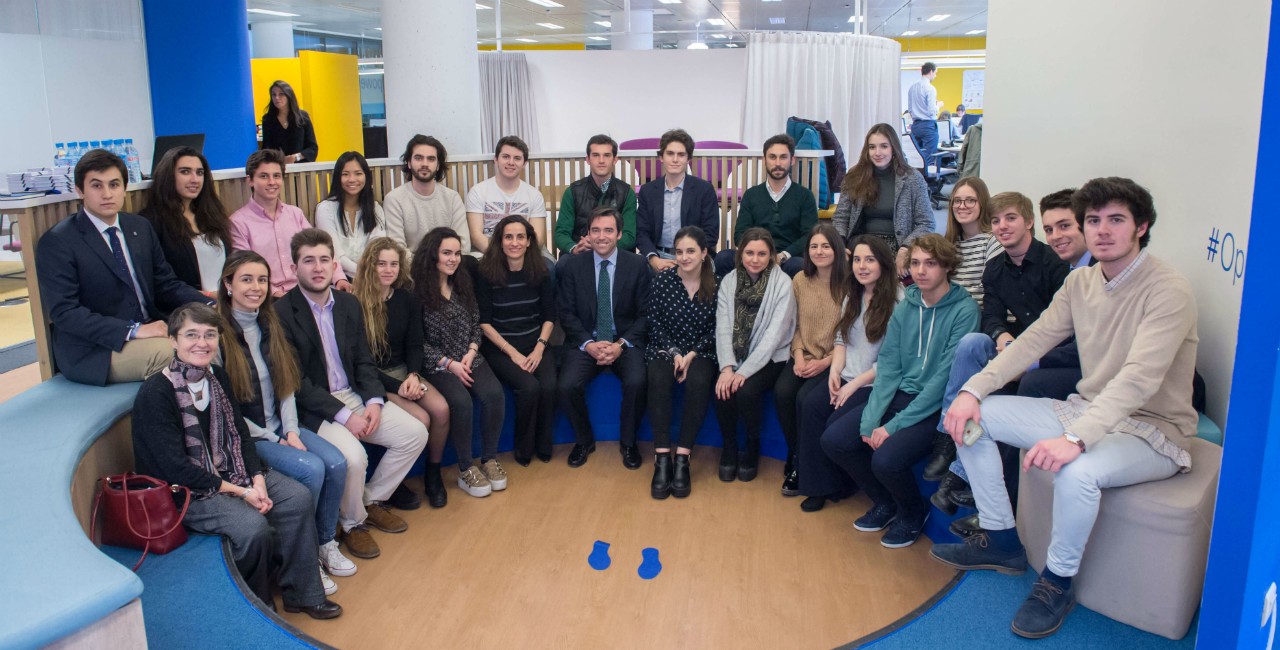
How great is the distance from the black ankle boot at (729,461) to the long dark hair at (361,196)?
2.09m

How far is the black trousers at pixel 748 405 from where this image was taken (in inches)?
166

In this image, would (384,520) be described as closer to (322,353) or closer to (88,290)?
(322,353)

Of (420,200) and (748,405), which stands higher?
(420,200)

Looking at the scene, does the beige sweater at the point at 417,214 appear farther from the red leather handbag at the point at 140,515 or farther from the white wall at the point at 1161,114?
the white wall at the point at 1161,114

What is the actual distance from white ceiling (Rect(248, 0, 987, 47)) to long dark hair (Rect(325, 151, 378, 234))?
7.30 metres

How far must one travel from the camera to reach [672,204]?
5.38 m

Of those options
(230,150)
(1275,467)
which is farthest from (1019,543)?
(230,150)

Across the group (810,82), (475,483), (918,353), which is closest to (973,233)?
(918,353)

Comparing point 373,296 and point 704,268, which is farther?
point 704,268

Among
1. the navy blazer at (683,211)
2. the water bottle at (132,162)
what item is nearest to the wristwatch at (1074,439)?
the navy blazer at (683,211)

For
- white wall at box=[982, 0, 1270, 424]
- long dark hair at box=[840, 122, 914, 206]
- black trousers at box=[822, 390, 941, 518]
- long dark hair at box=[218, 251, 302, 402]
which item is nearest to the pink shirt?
long dark hair at box=[218, 251, 302, 402]

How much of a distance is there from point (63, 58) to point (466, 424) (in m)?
6.20

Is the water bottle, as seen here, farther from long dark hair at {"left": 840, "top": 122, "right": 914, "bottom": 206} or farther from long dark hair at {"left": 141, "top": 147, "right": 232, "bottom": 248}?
long dark hair at {"left": 840, "top": 122, "right": 914, "bottom": 206}

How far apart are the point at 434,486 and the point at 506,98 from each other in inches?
305
